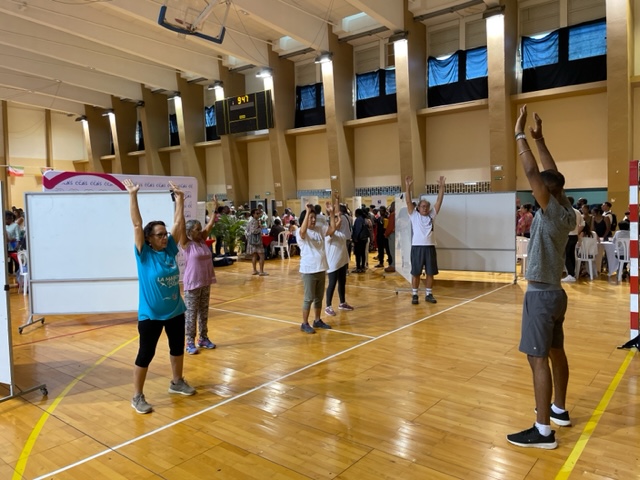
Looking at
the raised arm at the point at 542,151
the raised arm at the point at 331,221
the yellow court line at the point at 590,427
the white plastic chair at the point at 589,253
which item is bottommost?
the yellow court line at the point at 590,427

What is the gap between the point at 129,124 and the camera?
82.3 ft

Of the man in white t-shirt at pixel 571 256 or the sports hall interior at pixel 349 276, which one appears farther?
the man in white t-shirt at pixel 571 256

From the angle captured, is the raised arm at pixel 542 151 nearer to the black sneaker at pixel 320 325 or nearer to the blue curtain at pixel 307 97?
the black sneaker at pixel 320 325

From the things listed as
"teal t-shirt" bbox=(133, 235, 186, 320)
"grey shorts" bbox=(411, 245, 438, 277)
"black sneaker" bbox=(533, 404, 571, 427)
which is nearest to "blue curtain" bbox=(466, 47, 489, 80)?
"grey shorts" bbox=(411, 245, 438, 277)

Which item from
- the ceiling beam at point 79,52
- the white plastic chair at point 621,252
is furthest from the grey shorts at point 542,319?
the ceiling beam at point 79,52

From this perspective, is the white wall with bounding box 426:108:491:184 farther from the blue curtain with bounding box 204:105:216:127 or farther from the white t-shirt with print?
the blue curtain with bounding box 204:105:216:127

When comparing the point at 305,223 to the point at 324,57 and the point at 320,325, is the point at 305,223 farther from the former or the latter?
the point at 324,57

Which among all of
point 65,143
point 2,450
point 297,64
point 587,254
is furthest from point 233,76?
point 2,450

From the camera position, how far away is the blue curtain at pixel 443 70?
51.4 ft

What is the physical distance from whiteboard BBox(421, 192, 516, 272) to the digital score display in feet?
36.5

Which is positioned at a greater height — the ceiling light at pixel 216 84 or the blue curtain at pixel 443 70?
the ceiling light at pixel 216 84

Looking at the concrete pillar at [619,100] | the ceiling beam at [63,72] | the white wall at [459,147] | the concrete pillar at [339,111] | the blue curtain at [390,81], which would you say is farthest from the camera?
the ceiling beam at [63,72]

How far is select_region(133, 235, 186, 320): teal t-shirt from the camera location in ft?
11.1

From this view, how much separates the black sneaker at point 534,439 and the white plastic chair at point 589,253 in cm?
742
